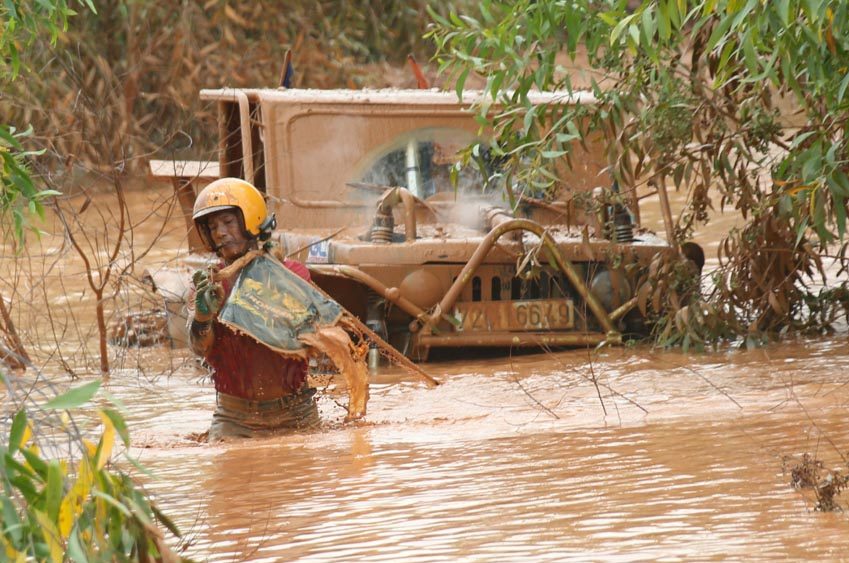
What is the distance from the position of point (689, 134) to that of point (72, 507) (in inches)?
288

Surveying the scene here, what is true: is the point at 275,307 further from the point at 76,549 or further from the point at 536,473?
the point at 76,549

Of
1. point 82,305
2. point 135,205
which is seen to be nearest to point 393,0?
point 135,205

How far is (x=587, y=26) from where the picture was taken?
852cm

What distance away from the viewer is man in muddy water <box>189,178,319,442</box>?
7.28 metres

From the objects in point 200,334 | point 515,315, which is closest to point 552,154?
point 515,315

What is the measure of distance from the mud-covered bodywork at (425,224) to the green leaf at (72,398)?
22.0 feet

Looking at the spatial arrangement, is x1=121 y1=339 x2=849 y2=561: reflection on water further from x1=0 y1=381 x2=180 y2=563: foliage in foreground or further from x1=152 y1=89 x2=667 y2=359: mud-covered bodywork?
x1=0 y1=381 x2=180 y2=563: foliage in foreground

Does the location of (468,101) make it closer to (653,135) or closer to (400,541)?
(653,135)

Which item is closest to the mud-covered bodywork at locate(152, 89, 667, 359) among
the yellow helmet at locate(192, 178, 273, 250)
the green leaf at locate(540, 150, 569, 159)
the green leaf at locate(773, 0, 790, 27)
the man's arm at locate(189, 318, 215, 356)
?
the green leaf at locate(540, 150, 569, 159)

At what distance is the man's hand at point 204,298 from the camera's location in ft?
22.8

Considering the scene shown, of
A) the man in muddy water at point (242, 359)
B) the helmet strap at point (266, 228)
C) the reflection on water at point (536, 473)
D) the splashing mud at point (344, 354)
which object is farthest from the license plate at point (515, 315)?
the helmet strap at point (266, 228)

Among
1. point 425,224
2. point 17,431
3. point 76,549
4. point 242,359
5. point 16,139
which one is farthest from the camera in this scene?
point 425,224

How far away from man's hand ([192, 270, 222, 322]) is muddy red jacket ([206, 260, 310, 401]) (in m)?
0.22

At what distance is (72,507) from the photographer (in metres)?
3.11
